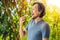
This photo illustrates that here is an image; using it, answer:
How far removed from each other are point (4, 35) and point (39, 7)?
0.70m

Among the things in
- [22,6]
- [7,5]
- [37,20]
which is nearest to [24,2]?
[22,6]

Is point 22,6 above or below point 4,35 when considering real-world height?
above

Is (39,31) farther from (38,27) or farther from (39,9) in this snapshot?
(39,9)

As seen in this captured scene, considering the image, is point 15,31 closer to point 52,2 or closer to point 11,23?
point 11,23

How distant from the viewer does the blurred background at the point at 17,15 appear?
1698 mm

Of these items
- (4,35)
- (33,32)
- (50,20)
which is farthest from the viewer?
(4,35)

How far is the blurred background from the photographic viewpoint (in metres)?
1.70

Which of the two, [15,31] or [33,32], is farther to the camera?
[15,31]

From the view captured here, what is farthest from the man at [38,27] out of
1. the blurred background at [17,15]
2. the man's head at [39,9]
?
the blurred background at [17,15]

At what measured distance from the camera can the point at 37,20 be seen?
129 centimetres

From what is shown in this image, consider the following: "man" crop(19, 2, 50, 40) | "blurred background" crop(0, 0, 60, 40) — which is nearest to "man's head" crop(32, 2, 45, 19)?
"man" crop(19, 2, 50, 40)

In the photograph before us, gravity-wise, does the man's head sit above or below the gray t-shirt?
above

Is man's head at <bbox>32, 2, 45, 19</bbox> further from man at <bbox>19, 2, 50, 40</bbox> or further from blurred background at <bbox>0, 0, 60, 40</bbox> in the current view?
blurred background at <bbox>0, 0, 60, 40</bbox>

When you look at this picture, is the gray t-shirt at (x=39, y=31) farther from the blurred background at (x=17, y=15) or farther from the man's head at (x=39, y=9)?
the blurred background at (x=17, y=15)
